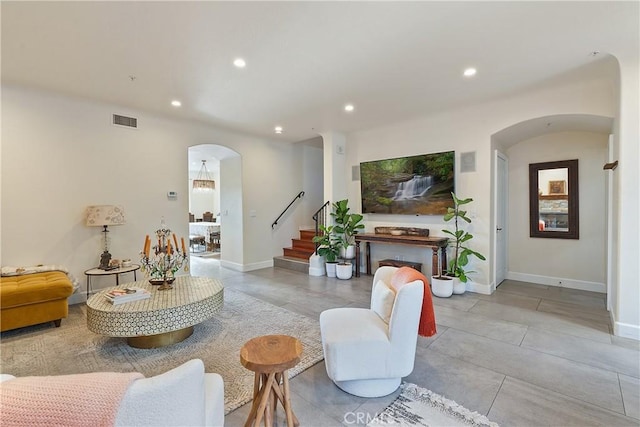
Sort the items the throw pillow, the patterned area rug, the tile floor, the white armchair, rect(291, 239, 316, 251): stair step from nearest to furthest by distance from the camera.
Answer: the patterned area rug, the tile floor, the white armchair, the throw pillow, rect(291, 239, 316, 251): stair step

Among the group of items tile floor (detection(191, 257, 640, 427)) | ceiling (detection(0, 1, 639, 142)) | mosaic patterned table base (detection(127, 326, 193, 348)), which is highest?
ceiling (detection(0, 1, 639, 142))

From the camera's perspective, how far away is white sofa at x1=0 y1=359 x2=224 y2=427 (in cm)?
93

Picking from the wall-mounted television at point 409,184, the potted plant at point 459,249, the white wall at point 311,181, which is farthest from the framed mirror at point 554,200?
the white wall at point 311,181

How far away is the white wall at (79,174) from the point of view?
3924 mm

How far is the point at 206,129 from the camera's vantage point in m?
5.79

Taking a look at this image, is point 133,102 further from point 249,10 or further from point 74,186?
point 249,10

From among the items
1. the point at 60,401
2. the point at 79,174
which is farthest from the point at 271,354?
the point at 79,174

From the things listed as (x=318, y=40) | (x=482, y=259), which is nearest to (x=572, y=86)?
(x=482, y=259)

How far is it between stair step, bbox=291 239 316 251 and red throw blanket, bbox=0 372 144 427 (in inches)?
234

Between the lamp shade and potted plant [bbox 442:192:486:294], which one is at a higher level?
the lamp shade

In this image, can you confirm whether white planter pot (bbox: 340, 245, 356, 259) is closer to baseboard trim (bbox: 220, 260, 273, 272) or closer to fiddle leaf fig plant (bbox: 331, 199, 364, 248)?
fiddle leaf fig plant (bbox: 331, 199, 364, 248)

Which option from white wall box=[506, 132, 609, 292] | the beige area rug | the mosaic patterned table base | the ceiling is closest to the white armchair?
the beige area rug

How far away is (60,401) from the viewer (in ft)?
2.86

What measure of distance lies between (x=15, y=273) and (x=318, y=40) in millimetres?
4576
